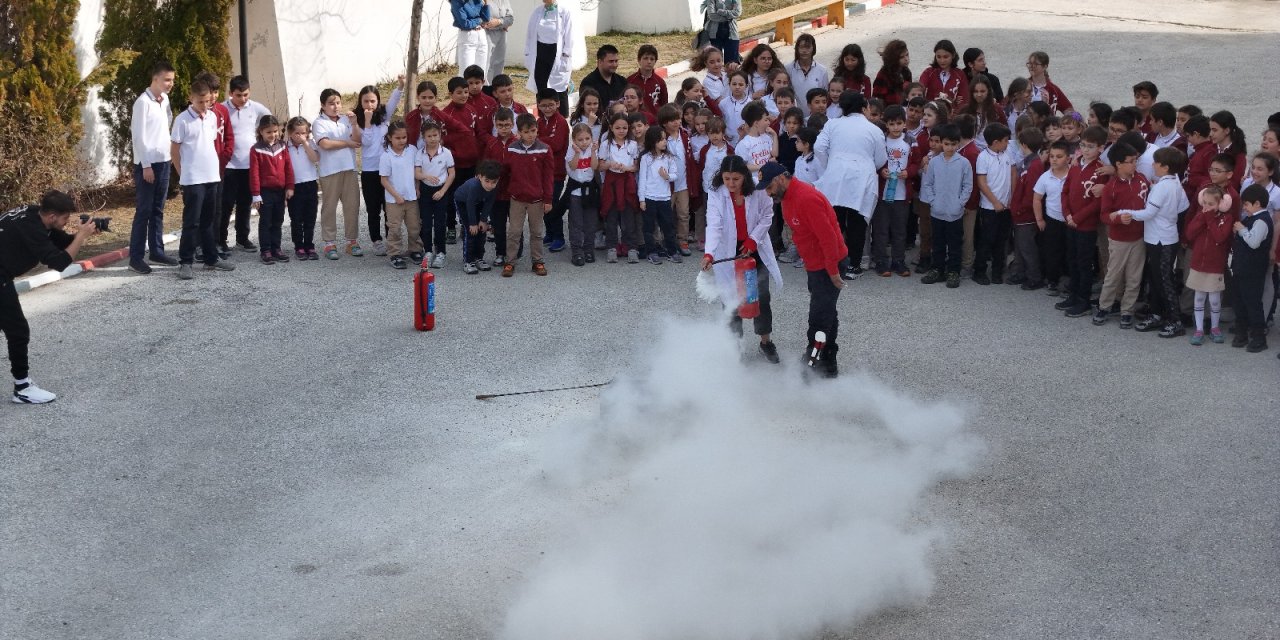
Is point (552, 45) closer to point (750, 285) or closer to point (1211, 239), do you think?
point (750, 285)

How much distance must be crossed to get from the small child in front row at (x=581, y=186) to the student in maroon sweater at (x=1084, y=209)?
4203 mm

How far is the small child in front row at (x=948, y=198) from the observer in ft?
37.8

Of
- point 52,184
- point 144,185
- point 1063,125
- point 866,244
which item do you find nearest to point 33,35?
point 52,184

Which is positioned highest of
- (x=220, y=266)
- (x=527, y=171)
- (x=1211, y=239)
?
(x=527, y=171)

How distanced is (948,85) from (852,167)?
287 centimetres

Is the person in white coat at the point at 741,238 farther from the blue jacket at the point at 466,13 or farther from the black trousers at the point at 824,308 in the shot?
the blue jacket at the point at 466,13

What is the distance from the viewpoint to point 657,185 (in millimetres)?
12156

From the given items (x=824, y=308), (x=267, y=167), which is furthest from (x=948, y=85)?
(x=267, y=167)

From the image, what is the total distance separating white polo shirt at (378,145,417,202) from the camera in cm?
1200

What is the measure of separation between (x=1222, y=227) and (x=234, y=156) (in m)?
8.46

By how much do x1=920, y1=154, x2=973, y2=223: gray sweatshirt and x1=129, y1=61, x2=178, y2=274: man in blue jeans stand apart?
6.87 meters

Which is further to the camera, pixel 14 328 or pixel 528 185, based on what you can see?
pixel 528 185

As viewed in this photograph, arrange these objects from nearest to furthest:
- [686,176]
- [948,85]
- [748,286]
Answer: [748,286], [686,176], [948,85]

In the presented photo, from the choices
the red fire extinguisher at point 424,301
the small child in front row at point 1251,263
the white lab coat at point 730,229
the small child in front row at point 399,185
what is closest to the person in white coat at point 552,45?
the small child in front row at point 399,185
